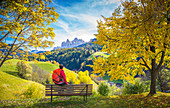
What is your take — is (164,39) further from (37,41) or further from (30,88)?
(30,88)

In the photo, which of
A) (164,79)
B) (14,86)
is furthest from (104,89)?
(14,86)

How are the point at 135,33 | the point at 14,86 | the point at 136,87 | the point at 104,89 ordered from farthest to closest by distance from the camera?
the point at 14,86 < the point at 104,89 < the point at 136,87 < the point at 135,33

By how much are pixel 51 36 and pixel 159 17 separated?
28.5 feet

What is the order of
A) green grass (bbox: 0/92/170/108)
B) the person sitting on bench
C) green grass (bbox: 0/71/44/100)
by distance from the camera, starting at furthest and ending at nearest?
green grass (bbox: 0/71/44/100), the person sitting on bench, green grass (bbox: 0/92/170/108)

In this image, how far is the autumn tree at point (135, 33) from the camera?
A: 5.72 metres

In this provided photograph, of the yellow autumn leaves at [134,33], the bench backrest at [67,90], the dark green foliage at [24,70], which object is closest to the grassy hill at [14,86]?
the bench backrest at [67,90]

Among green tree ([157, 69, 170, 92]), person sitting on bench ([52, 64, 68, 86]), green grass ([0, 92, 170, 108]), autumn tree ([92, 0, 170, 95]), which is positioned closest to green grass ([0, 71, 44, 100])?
green grass ([0, 92, 170, 108])

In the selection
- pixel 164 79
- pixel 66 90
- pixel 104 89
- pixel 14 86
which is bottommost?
pixel 14 86

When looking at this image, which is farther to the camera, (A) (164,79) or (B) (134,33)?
(A) (164,79)

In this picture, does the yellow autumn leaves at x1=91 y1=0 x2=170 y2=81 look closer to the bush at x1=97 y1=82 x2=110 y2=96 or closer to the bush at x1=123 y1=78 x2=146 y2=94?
the bush at x1=123 y1=78 x2=146 y2=94

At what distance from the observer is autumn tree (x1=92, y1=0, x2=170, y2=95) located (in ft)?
18.8

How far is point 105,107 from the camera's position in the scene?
7.15m

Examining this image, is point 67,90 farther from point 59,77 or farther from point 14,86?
point 14,86

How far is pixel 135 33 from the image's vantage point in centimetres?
670
